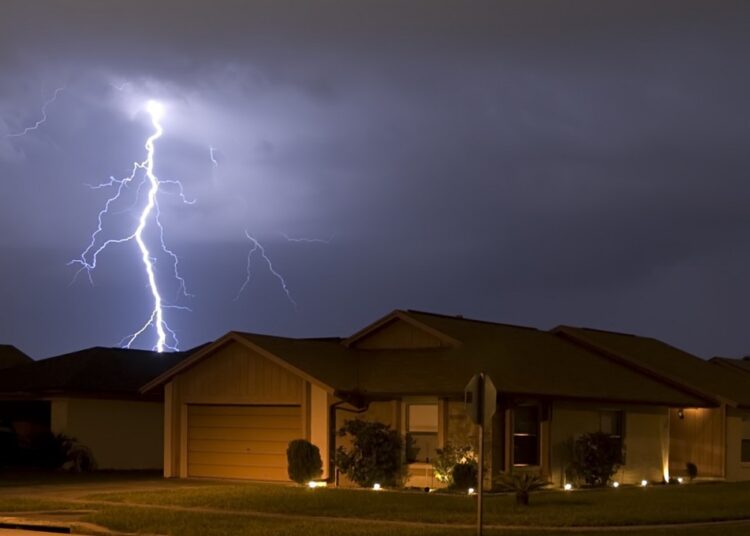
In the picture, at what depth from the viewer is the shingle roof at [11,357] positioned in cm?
5528

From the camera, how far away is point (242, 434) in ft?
115

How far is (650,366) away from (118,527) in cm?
2342

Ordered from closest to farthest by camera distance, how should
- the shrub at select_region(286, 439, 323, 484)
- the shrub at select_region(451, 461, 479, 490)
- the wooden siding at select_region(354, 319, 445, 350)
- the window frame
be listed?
1. the shrub at select_region(451, 461, 479, 490)
2. the shrub at select_region(286, 439, 323, 484)
3. the window frame
4. the wooden siding at select_region(354, 319, 445, 350)

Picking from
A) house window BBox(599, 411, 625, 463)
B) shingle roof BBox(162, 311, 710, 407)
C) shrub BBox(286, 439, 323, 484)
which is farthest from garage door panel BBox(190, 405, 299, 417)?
house window BBox(599, 411, 625, 463)

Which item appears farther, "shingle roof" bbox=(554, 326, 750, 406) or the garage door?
"shingle roof" bbox=(554, 326, 750, 406)

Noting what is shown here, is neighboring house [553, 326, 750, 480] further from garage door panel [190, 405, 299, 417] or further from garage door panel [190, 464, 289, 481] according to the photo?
garage door panel [190, 464, 289, 481]

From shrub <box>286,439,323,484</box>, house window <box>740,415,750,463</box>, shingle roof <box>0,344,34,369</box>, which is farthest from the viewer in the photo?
shingle roof <box>0,344,34,369</box>

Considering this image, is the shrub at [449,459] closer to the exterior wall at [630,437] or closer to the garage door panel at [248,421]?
the exterior wall at [630,437]

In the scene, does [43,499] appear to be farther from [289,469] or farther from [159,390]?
[159,390]

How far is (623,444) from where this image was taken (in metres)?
36.6

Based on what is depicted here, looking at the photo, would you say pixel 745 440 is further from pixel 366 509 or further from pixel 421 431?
pixel 366 509

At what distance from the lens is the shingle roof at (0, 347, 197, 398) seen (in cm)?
3969

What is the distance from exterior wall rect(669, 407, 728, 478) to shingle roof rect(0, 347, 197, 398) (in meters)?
18.1

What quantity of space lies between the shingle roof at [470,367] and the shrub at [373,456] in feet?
3.35
